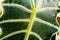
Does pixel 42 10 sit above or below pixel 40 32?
above

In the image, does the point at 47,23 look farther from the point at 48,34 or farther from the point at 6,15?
the point at 6,15

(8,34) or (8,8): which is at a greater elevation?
(8,8)


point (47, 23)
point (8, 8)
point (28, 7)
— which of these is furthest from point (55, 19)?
point (8, 8)

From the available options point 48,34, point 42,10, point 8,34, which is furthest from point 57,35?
point 8,34

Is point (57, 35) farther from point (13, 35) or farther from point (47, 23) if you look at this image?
point (13, 35)

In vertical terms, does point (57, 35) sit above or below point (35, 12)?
below

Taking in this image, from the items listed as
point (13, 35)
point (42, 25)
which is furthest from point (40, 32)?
point (13, 35)

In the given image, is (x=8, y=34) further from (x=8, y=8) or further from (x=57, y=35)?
→ (x=57, y=35)
